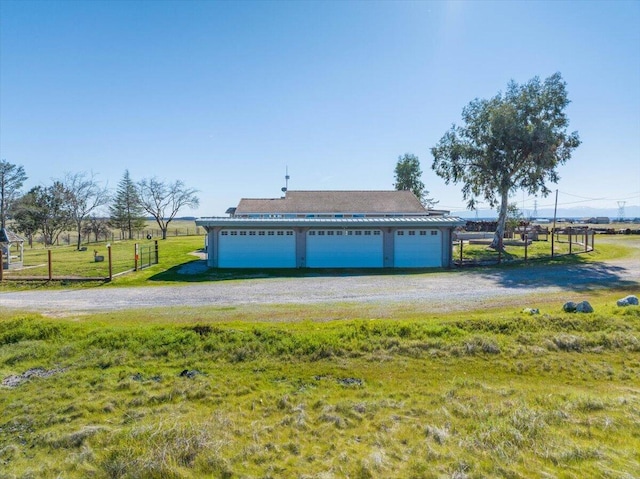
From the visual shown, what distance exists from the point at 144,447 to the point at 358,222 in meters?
15.8

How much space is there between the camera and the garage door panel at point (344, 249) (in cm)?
1983

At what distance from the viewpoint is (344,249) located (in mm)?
19844

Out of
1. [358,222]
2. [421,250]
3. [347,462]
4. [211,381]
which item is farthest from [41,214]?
[347,462]

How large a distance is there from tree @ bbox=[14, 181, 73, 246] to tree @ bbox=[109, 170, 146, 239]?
14.7 feet

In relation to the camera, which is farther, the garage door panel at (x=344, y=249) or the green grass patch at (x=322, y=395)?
the garage door panel at (x=344, y=249)

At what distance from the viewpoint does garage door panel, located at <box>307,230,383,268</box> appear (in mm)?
19828

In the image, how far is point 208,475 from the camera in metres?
4.28

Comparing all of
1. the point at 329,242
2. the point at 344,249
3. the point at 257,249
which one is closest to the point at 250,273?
the point at 257,249

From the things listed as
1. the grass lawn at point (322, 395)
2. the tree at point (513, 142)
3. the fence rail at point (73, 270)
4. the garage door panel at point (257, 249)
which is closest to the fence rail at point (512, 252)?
the tree at point (513, 142)

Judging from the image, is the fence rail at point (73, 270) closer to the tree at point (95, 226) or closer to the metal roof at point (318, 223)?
the metal roof at point (318, 223)

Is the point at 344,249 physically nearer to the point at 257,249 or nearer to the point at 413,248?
the point at 413,248

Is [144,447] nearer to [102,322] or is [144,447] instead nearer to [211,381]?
[211,381]

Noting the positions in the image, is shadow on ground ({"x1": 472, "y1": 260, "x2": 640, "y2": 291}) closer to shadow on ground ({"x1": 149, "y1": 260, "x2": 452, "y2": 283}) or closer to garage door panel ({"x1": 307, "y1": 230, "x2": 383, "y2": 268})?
shadow on ground ({"x1": 149, "y1": 260, "x2": 452, "y2": 283})

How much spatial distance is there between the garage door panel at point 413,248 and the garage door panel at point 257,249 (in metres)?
5.48
